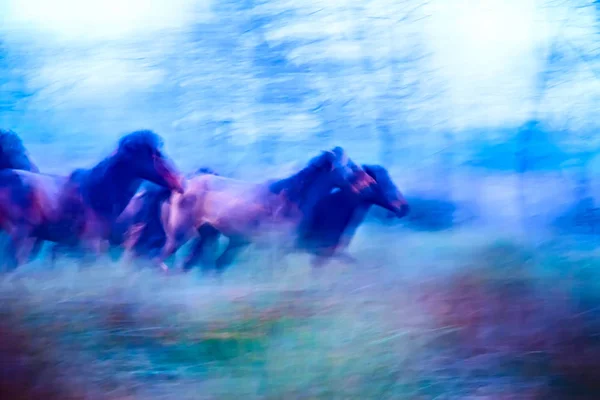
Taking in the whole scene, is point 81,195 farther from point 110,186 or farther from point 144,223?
point 144,223

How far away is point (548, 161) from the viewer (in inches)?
87.7

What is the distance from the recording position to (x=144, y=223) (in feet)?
7.31

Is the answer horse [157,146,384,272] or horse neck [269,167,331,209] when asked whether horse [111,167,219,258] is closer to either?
horse [157,146,384,272]

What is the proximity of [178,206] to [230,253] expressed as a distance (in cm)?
25

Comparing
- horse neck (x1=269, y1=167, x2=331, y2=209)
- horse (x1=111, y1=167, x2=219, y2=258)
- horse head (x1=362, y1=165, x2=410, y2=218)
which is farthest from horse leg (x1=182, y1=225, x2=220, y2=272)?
horse head (x1=362, y1=165, x2=410, y2=218)

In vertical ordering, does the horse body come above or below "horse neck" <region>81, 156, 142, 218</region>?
below

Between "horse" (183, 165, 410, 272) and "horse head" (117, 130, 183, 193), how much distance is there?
21cm

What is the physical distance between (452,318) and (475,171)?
516 mm

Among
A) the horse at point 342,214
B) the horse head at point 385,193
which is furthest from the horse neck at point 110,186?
the horse head at point 385,193

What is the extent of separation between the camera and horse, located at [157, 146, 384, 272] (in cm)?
222

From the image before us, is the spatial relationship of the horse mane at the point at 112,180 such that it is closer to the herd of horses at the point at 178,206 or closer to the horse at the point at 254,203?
the herd of horses at the point at 178,206

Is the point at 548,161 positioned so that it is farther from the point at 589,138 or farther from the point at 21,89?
the point at 21,89

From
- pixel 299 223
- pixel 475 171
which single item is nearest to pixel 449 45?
pixel 475 171

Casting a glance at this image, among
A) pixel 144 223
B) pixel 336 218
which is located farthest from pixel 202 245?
pixel 336 218
